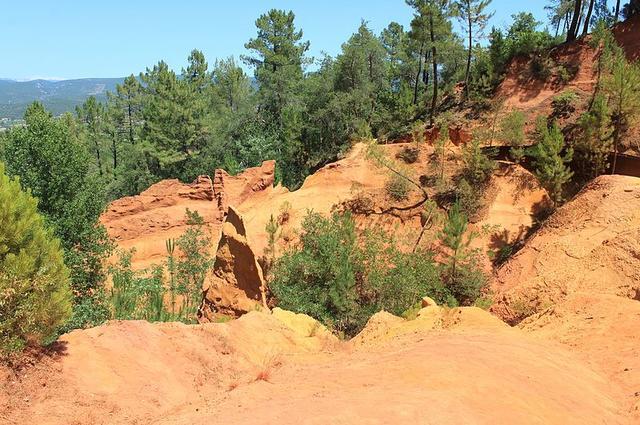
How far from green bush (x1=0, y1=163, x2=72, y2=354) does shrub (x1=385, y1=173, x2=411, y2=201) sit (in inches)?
676

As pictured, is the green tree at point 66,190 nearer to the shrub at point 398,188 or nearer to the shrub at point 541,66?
the shrub at point 398,188

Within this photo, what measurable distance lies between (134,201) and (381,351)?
23.4 meters

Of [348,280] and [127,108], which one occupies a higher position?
[127,108]

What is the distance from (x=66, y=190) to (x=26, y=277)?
28.1 ft

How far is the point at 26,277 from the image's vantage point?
10.9 m

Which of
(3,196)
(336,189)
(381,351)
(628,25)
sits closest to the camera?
(3,196)

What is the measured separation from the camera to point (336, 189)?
1054 inches

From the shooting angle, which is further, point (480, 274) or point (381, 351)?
point (480, 274)

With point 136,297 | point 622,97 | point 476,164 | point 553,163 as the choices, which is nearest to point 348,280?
point 136,297

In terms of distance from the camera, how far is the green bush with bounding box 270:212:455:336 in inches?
724

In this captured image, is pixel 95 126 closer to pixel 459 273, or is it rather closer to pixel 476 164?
pixel 476 164

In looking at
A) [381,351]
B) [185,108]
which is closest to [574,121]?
[381,351]

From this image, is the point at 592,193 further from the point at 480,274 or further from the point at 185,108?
the point at 185,108

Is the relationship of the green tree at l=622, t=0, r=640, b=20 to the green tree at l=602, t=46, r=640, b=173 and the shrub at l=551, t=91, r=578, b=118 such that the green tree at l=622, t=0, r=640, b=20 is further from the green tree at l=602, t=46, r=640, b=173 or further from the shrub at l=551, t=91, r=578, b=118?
the green tree at l=602, t=46, r=640, b=173
